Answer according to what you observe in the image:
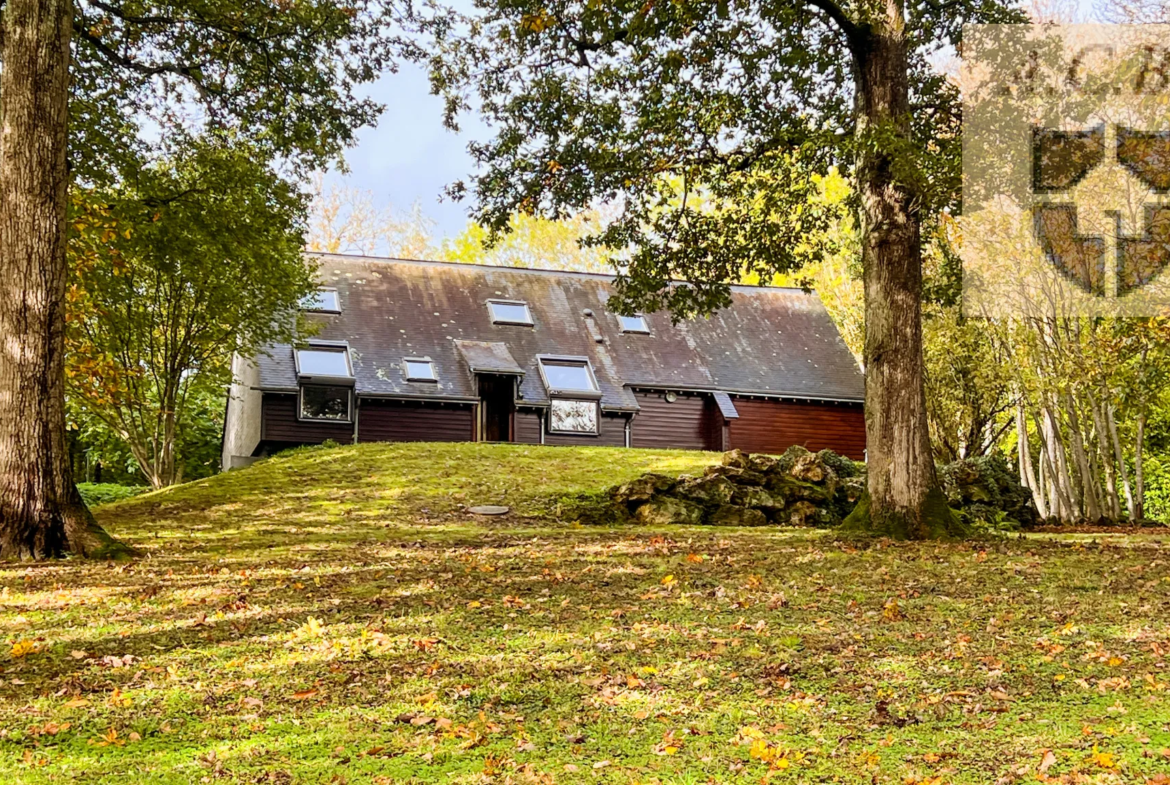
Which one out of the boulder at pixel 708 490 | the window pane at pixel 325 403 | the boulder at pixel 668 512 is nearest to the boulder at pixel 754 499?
the boulder at pixel 708 490

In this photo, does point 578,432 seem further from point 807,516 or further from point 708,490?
point 807,516

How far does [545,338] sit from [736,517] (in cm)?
1635

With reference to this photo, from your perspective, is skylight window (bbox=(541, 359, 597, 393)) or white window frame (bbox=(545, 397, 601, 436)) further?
skylight window (bbox=(541, 359, 597, 393))

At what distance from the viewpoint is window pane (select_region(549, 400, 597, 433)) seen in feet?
91.9

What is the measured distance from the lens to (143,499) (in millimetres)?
16016

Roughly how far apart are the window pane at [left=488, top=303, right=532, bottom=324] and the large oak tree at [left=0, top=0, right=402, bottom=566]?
15060 mm

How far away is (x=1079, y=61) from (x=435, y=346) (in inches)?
774

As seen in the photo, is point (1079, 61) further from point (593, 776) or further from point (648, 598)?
point (593, 776)

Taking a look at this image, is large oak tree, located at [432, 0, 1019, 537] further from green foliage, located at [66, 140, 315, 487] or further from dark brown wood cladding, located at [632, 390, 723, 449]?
dark brown wood cladding, located at [632, 390, 723, 449]

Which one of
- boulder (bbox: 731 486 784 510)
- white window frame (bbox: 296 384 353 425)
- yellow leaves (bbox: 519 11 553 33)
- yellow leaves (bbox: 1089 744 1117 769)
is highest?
yellow leaves (bbox: 519 11 553 33)

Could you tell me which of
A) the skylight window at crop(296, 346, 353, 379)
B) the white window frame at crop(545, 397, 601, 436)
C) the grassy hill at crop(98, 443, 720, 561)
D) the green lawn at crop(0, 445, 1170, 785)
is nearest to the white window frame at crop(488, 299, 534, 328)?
the white window frame at crop(545, 397, 601, 436)

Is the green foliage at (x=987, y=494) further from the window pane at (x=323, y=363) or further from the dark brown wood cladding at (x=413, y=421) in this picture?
the window pane at (x=323, y=363)

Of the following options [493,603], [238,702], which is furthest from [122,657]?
[493,603]

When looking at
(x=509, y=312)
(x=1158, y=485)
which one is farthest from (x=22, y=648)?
(x=1158, y=485)
